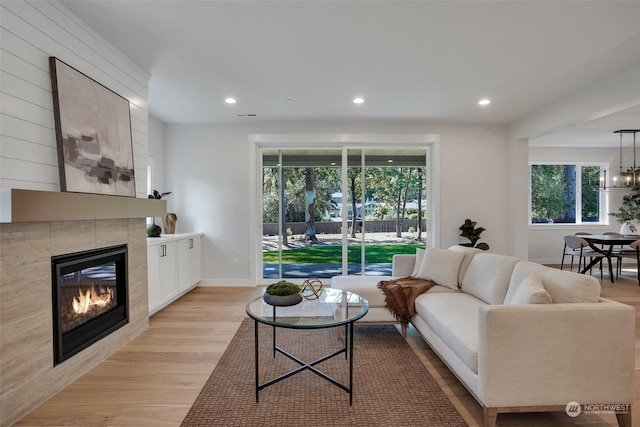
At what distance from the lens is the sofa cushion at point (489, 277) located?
8.61ft

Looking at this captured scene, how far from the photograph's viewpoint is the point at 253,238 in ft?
17.1

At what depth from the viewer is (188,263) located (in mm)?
4719

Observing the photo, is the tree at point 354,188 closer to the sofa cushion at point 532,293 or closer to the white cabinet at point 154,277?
the white cabinet at point 154,277

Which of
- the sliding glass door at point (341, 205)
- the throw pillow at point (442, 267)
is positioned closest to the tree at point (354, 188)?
the sliding glass door at point (341, 205)

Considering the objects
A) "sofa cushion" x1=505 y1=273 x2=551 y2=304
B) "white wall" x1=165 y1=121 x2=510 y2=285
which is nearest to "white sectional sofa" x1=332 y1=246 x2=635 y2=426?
"sofa cushion" x1=505 y1=273 x2=551 y2=304

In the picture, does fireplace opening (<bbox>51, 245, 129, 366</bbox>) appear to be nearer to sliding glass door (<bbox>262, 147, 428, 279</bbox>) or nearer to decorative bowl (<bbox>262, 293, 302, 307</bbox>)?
decorative bowl (<bbox>262, 293, 302, 307</bbox>)

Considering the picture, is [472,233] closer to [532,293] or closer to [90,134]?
[532,293]

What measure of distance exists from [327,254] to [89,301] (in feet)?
11.4

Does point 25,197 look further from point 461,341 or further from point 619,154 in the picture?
point 619,154

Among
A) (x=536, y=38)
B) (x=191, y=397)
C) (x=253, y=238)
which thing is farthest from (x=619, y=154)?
(x=191, y=397)

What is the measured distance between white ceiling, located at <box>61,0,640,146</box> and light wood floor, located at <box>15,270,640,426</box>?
241cm

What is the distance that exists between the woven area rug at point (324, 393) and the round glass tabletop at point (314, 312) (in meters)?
0.48

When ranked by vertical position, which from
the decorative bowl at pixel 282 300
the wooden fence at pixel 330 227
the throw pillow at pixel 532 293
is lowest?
the decorative bowl at pixel 282 300

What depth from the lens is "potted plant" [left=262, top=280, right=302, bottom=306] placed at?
7.79 ft
